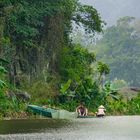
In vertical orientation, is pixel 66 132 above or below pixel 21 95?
below

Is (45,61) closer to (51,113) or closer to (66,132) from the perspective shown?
(51,113)

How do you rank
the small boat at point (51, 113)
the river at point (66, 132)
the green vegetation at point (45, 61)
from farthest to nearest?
the green vegetation at point (45, 61)
the small boat at point (51, 113)
the river at point (66, 132)

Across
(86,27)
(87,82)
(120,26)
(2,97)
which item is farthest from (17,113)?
(120,26)

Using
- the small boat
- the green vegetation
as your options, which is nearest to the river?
the small boat

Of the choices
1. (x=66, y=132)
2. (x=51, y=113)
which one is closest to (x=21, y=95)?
(x=51, y=113)

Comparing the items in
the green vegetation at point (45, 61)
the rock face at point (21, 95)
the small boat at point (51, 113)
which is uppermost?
the green vegetation at point (45, 61)

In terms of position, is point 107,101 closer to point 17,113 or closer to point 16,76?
point 16,76

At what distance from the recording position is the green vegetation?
35000mm

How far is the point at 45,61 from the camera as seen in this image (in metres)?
39.8

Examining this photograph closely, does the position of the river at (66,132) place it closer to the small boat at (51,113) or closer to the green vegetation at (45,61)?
the small boat at (51,113)

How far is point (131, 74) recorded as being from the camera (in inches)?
5128

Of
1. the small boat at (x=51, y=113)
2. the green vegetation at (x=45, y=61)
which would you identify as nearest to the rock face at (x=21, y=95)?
the green vegetation at (x=45, y=61)

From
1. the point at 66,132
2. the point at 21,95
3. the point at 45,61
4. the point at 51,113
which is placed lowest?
the point at 66,132

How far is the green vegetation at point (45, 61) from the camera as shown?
35000 millimetres
